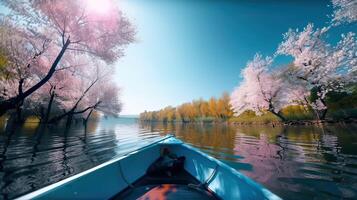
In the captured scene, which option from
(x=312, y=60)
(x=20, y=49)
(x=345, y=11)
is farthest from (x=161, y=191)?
(x=312, y=60)

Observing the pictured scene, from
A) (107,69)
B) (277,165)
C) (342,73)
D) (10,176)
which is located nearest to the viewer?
(10,176)

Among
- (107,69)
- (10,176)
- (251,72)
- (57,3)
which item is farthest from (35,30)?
(251,72)

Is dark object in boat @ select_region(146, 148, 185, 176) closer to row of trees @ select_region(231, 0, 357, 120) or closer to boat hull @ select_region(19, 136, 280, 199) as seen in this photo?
boat hull @ select_region(19, 136, 280, 199)

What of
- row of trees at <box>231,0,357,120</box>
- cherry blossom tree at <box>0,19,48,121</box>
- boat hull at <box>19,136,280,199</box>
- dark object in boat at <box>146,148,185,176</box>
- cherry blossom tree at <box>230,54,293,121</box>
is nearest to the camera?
boat hull at <box>19,136,280,199</box>

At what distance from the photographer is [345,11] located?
11.8 meters

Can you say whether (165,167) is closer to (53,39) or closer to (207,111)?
(53,39)

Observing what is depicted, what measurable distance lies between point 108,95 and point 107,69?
22.1 feet

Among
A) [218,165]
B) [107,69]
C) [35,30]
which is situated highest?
[107,69]

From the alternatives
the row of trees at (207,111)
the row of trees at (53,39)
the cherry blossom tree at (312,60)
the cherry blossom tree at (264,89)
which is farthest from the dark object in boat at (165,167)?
the row of trees at (207,111)

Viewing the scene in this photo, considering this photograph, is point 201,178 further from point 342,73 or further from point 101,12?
point 342,73

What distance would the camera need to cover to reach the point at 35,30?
13945 mm

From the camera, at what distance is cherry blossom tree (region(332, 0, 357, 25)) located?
11164 millimetres

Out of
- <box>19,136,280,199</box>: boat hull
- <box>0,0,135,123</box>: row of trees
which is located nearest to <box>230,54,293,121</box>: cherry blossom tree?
<box>0,0,135,123</box>: row of trees

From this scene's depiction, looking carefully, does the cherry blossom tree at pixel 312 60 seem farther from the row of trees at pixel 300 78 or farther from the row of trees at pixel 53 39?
the row of trees at pixel 53 39
